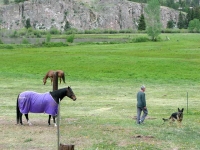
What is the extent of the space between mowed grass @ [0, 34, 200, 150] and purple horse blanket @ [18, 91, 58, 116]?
90cm

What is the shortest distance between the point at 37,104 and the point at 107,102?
40.2ft

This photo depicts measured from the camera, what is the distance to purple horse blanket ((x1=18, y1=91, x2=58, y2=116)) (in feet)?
73.6

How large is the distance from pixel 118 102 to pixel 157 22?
11390 cm

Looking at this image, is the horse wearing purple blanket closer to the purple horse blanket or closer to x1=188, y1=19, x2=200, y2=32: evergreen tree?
the purple horse blanket

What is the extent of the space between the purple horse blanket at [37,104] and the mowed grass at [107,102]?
0.90 m

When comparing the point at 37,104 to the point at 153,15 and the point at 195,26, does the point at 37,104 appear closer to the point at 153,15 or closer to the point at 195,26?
the point at 153,15

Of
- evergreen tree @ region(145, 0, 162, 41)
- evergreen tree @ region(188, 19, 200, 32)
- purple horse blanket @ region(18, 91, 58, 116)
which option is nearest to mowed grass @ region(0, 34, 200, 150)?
purple horse blanket @ region(18, 91, 58, 116)

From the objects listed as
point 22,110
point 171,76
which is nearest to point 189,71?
point 171,76

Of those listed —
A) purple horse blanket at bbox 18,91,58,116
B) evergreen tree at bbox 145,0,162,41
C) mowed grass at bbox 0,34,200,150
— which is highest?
evergreen tree at bbox 145,0,162,41

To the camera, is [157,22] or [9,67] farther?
[157,22]

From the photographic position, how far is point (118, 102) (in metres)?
34.1

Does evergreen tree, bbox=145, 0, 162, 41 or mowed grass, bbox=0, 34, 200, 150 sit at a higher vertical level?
evergreen tree, bbox=145, 0, 162, 41

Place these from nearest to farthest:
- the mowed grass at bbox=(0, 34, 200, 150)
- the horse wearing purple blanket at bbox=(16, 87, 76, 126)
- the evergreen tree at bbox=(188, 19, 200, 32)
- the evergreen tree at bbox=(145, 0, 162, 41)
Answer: the mowed grass at bbox=(0, 34, 200, 150), the horse wearing purple blanket at bbox=(16, 87, 76, 126), the evergreen tree at bbox=(145, 0, 162, 41), the evergreen tree at bbox=(188, 19, 200, 32)

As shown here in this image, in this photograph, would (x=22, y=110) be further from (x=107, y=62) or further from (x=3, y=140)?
(x=107, y=62)
